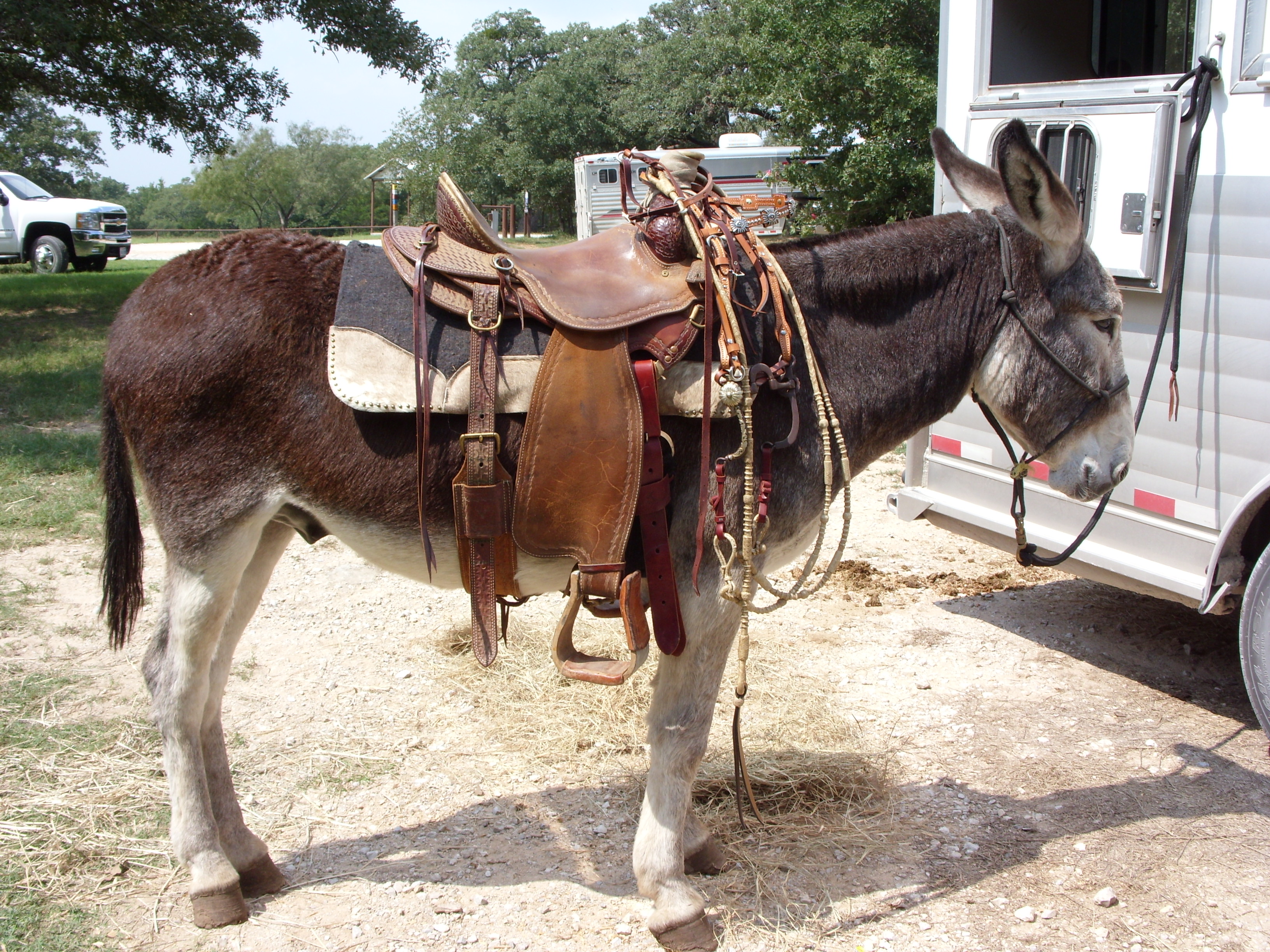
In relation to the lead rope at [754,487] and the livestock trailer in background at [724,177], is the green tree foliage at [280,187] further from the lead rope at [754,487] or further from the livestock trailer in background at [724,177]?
the lead rope at [754,487]

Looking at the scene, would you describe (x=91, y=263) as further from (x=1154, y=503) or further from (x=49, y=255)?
(x=1154, y=503)

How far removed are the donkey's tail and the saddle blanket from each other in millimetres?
799

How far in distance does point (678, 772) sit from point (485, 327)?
1357mm

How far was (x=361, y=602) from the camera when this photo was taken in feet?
16.6

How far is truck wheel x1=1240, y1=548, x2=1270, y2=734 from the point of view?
3424 millimetres

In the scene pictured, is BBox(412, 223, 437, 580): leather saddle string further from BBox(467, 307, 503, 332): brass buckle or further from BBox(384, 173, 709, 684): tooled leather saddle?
BBox(467, 307, 503, 332): brass buckle

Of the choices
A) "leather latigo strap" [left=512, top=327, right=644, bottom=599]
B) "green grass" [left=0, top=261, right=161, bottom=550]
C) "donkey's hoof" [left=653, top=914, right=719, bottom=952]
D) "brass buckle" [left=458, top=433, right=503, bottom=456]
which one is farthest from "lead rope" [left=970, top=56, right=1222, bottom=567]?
"green grass" [left=0, top=261, right=161, bottom=550]

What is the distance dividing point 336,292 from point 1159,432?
10.5 feet

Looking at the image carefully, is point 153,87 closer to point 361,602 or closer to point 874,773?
point 361,602

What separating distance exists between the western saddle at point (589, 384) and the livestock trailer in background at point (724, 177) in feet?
56.8

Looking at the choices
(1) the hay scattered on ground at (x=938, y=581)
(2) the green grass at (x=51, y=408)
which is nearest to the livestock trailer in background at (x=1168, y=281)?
(1) the hay scattered on ground at (x=938, y=581)

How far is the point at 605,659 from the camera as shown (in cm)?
277

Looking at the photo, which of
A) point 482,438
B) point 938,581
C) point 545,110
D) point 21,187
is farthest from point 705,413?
point 545,110

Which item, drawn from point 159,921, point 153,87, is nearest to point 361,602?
point 159,921
